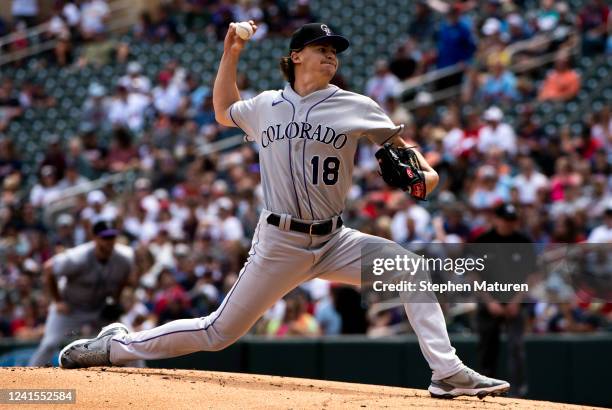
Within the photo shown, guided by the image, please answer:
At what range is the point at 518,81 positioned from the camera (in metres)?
14.5

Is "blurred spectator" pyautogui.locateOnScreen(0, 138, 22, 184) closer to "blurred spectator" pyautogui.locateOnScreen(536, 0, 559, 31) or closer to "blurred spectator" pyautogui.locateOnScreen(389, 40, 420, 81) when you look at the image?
"blurred spectator" pyautogui.locateOnScreen(389, 40, 420, 81)

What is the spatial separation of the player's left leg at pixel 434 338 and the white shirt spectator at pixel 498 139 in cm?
703

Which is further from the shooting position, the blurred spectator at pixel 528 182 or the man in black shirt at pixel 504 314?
the blurred spectator at pixel 528 182

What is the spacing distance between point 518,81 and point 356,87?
2504 millimetres

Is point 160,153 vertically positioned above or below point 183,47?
below

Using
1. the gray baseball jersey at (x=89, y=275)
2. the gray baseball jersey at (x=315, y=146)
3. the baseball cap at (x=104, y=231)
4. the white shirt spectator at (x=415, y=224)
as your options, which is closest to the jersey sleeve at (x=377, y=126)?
the gray baseball jersey at (x=315, y=146)

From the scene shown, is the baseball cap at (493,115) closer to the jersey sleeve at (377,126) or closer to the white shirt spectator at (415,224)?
the white shirt spectator at (415,224)

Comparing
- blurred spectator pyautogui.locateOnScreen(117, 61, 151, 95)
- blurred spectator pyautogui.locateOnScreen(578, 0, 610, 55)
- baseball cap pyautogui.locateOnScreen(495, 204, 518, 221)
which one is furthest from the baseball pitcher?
blurred spectator pyautogui.locateOnScreen(117, 61, 151, 95)

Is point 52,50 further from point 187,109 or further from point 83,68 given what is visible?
point 187,109

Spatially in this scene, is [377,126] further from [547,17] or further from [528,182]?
[547,17]

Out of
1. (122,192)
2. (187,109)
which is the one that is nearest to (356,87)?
(187,109)

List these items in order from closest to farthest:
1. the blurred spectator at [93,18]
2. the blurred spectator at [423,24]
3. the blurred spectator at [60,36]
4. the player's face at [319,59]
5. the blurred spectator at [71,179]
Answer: the player's face at [319,59] → the blurred spectator at [71,179] → the blurred spectator at [423,24] → the blurred spectator at [60,36] → the blurred spectator at [93,18]

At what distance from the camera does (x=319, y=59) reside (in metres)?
6.10

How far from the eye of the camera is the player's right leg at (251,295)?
602 cm
